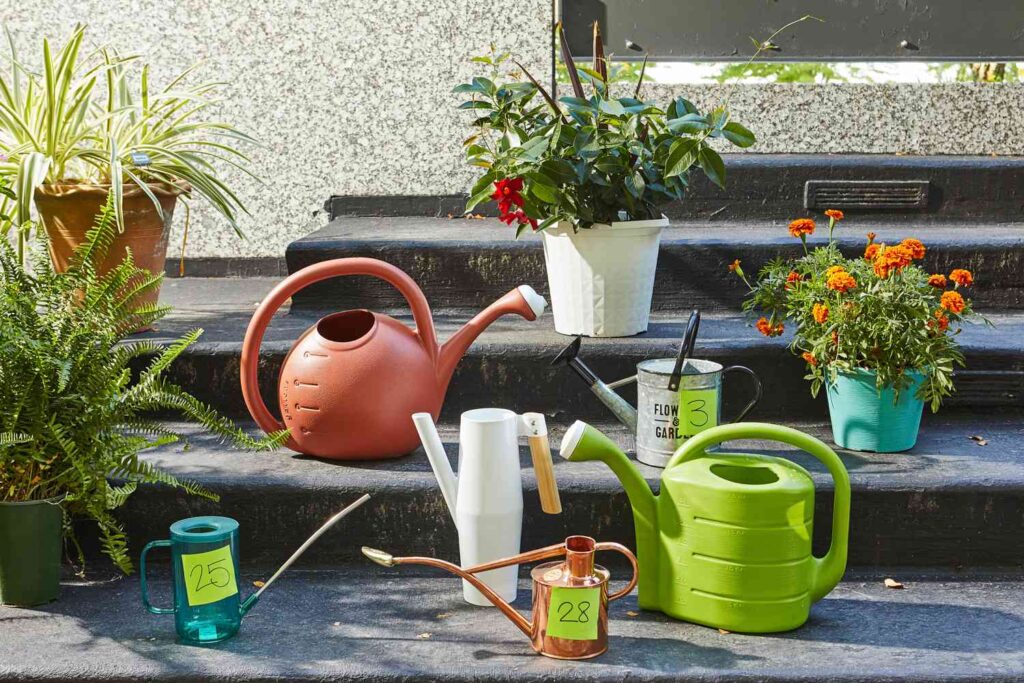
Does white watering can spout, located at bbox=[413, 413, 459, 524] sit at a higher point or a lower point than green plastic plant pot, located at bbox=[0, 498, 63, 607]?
higher

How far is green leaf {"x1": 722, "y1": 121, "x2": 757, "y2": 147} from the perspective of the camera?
231 cm

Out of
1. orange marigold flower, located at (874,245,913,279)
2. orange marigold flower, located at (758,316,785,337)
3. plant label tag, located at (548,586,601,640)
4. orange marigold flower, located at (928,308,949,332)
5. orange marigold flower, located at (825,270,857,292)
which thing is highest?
orange marigold flower, located at (874,245,913,279)

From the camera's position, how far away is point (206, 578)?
5.88 feet

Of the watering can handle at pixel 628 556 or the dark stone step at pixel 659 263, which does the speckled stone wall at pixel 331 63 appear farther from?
the watering can handle at pixel 628 556

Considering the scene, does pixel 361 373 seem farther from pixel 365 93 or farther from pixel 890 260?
pixel 365 93

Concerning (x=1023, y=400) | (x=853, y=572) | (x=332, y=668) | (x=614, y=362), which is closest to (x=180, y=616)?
(x=332, y=668)

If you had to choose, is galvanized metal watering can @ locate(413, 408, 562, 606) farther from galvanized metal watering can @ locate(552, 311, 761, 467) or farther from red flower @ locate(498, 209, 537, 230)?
red flower @ locate(498, 209, 537, 230)

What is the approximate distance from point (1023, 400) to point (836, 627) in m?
0.93

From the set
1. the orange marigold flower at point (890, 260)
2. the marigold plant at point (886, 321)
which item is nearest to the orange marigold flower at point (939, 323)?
the marigold plant at point (886, 321)

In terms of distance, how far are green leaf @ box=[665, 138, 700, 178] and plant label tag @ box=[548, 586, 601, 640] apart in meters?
0.98

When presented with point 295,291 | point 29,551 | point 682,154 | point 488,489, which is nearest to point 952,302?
point 682,154

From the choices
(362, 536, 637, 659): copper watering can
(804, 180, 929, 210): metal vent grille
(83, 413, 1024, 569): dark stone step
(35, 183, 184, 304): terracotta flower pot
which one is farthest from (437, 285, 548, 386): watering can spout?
(804, 180, 929, 210): metal vent grille

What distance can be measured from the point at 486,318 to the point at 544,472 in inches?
18.9

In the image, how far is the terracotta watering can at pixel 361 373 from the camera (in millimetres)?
2131
